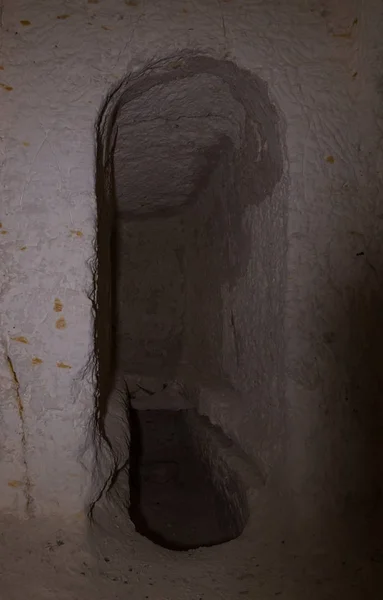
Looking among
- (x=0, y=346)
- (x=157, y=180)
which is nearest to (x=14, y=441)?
(x=0, y=346)

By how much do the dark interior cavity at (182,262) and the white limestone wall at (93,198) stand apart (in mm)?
70

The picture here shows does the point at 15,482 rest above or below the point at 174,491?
above

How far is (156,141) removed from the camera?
1.57m

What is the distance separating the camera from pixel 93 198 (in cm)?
112

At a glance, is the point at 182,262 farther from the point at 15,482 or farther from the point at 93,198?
the point at 15,482

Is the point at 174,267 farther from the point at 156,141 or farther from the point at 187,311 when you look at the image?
the point at 156,141

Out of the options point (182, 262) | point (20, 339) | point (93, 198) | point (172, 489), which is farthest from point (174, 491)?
point (93, 198)

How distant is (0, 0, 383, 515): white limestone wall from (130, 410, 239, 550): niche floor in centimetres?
56

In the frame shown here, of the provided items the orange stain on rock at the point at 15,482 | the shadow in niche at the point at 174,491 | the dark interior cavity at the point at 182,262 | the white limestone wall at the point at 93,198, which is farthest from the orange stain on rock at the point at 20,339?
the shadow in niche at the point at 174,491

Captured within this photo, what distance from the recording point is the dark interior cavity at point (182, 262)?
1276mm

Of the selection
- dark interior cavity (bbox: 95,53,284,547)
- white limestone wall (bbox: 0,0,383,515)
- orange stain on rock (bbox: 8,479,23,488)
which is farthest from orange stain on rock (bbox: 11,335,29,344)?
orange stain on rock (bbox: 8,479,23,488)

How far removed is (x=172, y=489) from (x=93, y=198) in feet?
4.38

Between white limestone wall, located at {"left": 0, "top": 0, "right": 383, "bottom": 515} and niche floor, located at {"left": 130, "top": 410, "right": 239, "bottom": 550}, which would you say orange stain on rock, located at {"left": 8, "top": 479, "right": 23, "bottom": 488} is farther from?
niche floor, located at {"left": 130, "top": 410, "right": 239, "bottom": 550}

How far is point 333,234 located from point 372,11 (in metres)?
0.50
